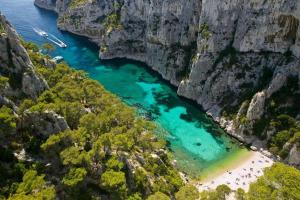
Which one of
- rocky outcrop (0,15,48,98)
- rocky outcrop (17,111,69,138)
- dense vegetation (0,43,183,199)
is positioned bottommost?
dense vegetation (0,43,183,199)

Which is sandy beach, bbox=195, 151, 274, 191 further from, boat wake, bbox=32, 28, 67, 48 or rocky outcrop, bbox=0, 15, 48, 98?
boat wake, bbox=32, 28, 67, 48

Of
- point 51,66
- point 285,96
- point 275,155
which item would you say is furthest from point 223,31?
point 51,66

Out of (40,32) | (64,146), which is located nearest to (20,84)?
(64,146)

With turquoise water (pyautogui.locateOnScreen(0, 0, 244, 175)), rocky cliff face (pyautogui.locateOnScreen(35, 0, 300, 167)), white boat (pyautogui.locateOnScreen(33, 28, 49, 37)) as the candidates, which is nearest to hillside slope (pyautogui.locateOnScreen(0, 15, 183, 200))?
turquoise water (pyautogui.locateOnScreen(0, 0, 244, 175))

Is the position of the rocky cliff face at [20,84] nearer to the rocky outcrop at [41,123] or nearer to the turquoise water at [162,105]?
the rocky outcrop at [41,123]

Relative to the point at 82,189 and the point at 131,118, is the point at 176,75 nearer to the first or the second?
the point at 131,118
